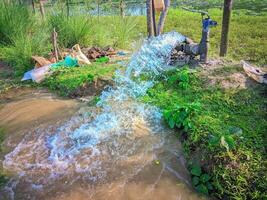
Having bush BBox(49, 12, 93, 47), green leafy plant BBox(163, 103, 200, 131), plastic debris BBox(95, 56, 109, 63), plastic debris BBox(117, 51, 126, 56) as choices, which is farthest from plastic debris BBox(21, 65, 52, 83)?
green leafy plant BBox(163, 103, 200, 131)

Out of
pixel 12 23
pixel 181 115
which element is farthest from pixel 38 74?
pixel 181 115

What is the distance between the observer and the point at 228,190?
263 cm

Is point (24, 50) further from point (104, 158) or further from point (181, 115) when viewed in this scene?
point (181, 115)

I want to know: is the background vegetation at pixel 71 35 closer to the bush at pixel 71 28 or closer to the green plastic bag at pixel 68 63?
the bush at pixel 71 28

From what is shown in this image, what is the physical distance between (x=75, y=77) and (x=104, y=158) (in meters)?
2.03

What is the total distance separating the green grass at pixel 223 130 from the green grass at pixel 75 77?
37.7 inches

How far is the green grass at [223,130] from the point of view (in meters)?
2.67

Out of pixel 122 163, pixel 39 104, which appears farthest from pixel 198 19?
pixel 122 163

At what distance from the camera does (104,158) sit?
10.6 feet

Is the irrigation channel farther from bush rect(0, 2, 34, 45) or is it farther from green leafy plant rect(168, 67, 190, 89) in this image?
bush rect(0, 2, 34, 45)

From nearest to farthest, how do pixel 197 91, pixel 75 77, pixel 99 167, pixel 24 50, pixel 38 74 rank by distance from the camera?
pixel 99 167, pixel 197 91, pixel 75 77, pixel 38 74, pixel 24 50

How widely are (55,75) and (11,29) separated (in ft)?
6.31

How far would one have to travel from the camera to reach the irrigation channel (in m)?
2.81

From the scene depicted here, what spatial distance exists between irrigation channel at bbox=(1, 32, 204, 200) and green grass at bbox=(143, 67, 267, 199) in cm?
20
